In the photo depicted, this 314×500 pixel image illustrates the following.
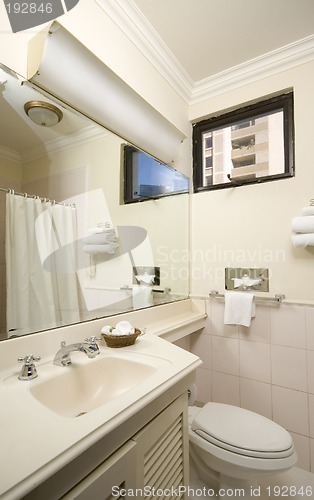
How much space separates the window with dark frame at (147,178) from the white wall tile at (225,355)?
3.62 feet

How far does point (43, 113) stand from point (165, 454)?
4.46 ft

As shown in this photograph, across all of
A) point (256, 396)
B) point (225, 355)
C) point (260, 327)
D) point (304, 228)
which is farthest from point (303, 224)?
point (256, 396)

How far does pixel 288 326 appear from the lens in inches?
60.9

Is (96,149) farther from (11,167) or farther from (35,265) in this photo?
(35,265)

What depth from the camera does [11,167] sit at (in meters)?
0.96

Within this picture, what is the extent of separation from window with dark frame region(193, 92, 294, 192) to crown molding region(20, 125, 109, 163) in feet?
2.96

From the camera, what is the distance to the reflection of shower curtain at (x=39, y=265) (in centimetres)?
94

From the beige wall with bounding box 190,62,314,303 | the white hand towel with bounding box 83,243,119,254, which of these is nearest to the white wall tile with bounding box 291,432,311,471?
the beige wall with bounding box 190,62,314,303

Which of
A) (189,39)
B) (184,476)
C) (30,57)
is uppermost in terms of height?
(189,39)

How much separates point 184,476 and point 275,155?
1.78 meters

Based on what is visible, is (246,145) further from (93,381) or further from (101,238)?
(93,381)

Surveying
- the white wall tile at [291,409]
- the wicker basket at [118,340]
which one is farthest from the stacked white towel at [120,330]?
the white wall tile at [291,409]

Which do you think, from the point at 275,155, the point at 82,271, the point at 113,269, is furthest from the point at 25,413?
the point at 275,155

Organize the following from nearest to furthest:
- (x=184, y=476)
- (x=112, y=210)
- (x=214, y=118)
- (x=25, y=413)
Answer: (x=25, y=413) → (x=184, y=476) → (x=112, y=210) → (x=214, y=118)
